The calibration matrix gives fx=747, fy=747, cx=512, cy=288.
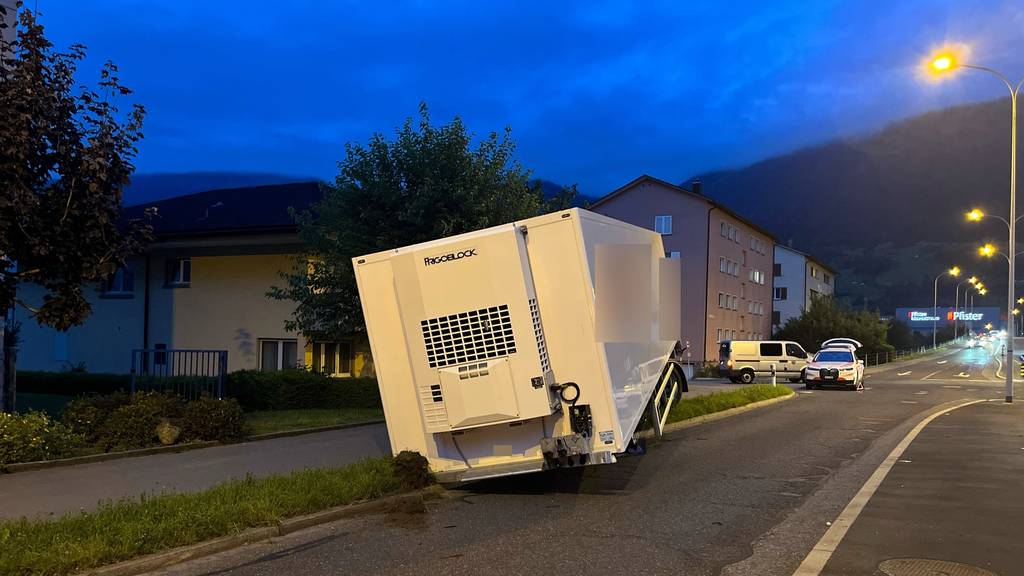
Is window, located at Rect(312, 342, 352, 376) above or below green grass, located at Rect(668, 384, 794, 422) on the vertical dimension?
above

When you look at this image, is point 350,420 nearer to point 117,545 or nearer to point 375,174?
point 375,174

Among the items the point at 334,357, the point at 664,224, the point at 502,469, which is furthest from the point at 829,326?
the point at 502,469

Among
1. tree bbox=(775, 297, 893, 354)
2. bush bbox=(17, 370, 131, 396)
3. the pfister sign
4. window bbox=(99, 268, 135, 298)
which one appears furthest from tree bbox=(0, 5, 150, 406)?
the pfister sign

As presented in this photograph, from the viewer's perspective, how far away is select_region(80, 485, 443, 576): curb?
18.2 ft

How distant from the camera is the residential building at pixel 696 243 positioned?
53.7 meters

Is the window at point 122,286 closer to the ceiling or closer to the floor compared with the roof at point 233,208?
closer to the floor

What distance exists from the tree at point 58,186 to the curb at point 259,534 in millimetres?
5391

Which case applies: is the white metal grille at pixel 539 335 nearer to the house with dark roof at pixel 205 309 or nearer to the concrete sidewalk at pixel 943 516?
the concrete sidewalk at pixel 943 516

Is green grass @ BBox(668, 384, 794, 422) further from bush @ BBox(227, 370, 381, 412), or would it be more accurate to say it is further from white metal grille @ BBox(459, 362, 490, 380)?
white metal grille @ BBox(459, 362, 490, 380)

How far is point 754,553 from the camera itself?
20.3 feet

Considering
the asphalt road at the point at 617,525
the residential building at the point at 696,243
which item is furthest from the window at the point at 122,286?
the residential building at the point at 696,243

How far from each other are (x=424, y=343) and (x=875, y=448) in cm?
903

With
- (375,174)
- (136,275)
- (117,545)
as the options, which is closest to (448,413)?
(117,545)

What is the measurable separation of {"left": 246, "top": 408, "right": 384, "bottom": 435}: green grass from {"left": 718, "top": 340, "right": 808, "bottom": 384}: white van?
984 inches
